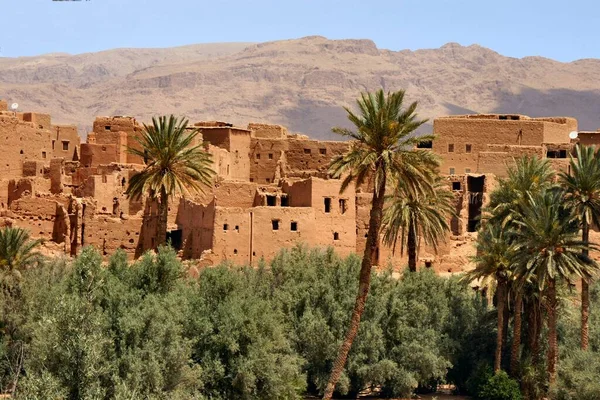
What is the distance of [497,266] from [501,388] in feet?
12.8

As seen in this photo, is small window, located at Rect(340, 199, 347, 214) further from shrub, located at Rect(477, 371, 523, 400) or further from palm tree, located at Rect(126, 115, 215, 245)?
shrub, located at Rect(477, 371, 523, 400)

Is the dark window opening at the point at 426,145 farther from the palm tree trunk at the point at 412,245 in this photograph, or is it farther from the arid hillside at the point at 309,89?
the arid hillside at the point at 309,89

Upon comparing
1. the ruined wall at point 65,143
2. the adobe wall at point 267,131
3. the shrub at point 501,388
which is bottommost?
the shrub at point 501,388

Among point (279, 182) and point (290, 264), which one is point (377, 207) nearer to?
point (290, 264)

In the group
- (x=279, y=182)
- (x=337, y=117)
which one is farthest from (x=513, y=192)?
(x=337, y=117)

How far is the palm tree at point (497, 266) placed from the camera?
4075 cm

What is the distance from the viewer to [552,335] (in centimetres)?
3947

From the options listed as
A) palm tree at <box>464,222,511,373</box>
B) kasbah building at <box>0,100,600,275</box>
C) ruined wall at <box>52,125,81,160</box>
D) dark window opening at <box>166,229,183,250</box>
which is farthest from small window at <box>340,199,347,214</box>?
ruined wall at <box>52,125,81,160</box>

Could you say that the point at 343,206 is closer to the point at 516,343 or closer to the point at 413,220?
the point at 413,220

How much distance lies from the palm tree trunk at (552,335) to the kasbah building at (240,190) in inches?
285

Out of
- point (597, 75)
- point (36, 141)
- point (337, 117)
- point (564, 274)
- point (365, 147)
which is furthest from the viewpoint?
point (597, 75)

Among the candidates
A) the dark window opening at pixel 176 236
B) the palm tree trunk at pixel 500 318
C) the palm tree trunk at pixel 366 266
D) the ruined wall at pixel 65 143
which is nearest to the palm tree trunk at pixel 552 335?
the palm tree trunk at pixel 500 318

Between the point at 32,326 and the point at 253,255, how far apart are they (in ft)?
48.8

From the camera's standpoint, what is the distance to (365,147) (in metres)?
34.8
